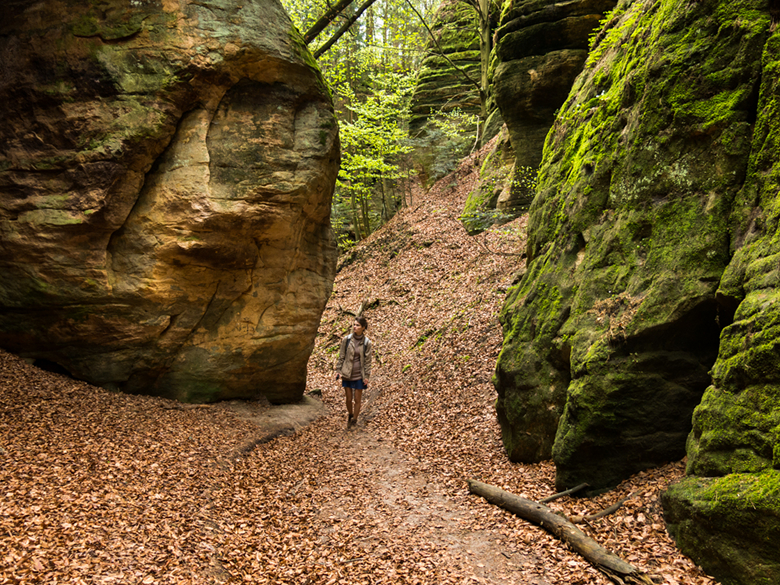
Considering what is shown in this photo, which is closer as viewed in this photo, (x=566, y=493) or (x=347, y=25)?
(x=566, y=493)

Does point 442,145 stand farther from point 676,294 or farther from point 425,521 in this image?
point 425,521

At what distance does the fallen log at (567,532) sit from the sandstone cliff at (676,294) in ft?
1.78

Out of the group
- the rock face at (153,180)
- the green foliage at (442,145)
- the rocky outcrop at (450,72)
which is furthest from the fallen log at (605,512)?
the rocky outcrop at (450,72)

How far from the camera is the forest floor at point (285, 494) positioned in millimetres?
4211

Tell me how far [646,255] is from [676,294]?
70 centimetres

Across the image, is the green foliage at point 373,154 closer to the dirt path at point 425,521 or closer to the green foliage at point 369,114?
the green foliage at point 369,114

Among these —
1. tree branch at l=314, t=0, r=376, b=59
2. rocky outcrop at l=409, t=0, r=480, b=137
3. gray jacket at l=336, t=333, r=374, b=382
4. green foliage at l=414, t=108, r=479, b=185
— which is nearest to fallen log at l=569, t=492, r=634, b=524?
gray jacket at l=336, t=333, r=374, b=382

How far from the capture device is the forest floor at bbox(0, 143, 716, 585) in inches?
166

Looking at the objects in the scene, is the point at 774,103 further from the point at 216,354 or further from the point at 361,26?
the point at 361,26

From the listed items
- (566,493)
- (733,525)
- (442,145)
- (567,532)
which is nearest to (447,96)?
(442,145)

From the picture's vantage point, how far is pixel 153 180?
8.05 meters

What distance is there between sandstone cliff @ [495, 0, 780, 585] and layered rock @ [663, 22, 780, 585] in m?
0.01

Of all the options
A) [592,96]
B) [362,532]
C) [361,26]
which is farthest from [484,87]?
[362,532]

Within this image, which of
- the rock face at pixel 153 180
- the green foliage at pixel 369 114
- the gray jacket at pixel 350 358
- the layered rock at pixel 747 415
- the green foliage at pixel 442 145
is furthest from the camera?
the green foliage at pixel 442 145
